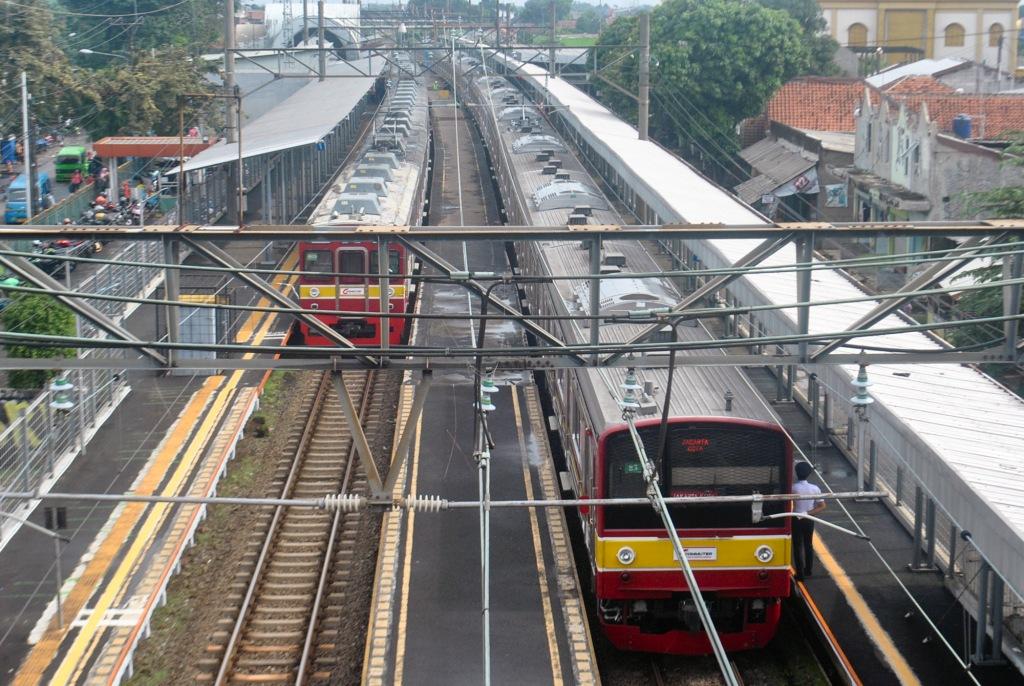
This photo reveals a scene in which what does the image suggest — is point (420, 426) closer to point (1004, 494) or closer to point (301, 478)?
point (301, 478)

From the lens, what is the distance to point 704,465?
27.5 ft

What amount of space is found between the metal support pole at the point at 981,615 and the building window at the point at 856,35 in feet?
135

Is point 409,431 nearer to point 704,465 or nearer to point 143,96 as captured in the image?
point 704,465

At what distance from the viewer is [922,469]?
28.3ft

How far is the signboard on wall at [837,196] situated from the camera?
88.8 ft

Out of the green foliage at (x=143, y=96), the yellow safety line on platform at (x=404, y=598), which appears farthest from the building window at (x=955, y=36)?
the yellow safety line on platform at (x=404, y=598)

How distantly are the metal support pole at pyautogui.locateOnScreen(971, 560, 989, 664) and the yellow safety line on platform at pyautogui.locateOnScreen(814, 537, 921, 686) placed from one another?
1.62 feet

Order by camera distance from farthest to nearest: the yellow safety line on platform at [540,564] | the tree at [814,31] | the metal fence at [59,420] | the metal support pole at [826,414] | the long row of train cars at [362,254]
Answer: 1. the tree at [814,31]
2. the long row of train cars at [362,254]
3. the metal support pole at [826,414]
4. the metal fence at [59,420]
5. the yellow safety line on platform at [540,564]

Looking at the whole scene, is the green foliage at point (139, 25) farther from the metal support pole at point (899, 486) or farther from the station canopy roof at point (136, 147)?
the metal support pole at point (899, 486)

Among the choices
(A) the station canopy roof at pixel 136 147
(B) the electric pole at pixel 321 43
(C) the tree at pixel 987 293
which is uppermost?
(B) the electric pole at pixel 321 43

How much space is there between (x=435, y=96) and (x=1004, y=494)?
4814cm

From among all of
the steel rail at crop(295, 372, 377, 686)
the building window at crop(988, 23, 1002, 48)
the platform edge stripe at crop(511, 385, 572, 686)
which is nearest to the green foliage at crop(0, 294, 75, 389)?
the steel rail at crop(295, 372, 377, 686)

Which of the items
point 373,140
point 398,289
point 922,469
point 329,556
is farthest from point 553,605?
point 373,140

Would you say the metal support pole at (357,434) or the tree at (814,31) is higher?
the tree at (814,31)
